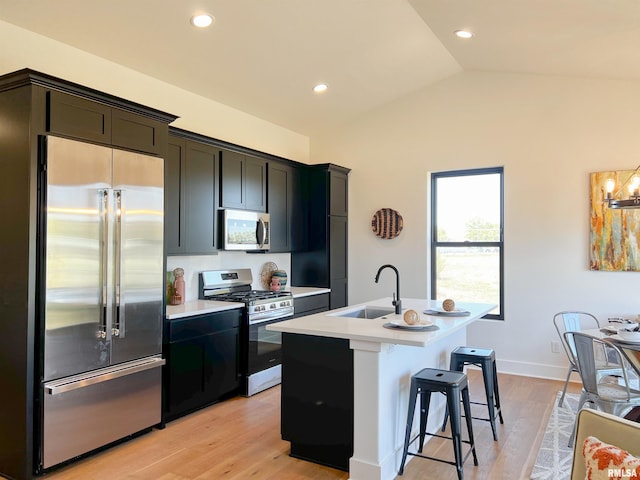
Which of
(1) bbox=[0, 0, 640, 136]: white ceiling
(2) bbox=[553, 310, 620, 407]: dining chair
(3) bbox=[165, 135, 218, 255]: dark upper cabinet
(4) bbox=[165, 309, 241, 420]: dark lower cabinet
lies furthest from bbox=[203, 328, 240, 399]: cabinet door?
(2) bbox=[553, 310, 620, 407]: dining chair

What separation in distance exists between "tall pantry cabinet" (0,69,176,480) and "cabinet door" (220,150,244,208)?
1713mm

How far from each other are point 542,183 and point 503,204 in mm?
464

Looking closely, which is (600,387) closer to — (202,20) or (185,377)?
(185,377)

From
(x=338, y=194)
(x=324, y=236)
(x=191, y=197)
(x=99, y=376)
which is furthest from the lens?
(x=338, y=194)

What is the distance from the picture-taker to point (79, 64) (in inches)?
140

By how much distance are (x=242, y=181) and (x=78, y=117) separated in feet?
6.72

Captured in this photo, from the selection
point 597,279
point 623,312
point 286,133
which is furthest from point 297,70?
point 623,312

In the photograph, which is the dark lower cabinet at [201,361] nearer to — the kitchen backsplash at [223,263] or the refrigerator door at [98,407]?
the refrigerator door at [98,407]

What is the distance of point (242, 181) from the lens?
15.9 ft

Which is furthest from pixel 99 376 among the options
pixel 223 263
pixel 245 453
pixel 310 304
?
pixel 310 304

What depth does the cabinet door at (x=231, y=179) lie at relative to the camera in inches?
180

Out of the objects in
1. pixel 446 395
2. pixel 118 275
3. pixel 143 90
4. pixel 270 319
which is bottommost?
pixel 446 395

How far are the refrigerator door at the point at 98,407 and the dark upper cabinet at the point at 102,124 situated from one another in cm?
152

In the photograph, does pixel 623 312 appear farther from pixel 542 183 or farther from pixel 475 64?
pixel 475 64
